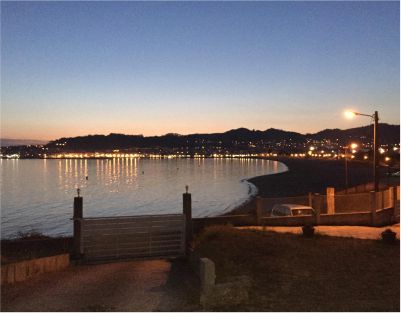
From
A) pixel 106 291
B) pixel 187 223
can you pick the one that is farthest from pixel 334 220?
pixel 106 291

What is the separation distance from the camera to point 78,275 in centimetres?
1430

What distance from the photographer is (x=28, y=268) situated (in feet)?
44.4

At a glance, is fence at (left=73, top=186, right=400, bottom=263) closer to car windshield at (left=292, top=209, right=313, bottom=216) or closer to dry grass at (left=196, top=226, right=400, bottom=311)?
car windshield at (left=292, top=209, right=313, bottom=216)

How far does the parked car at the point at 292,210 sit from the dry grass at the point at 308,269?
5.61m

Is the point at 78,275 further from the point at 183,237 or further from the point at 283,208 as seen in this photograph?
the point at 283,208

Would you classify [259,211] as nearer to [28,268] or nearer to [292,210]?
[292,210]

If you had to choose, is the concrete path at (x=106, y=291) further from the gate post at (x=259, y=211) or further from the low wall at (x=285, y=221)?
the low wall at (x=285, y=221)

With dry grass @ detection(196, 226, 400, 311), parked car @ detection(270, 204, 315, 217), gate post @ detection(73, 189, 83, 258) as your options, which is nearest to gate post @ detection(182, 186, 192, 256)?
dry grass @ detection(196, 226, 400, 311)

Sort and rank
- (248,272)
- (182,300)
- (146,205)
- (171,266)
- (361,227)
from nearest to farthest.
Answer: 1. (182,300)
2. (248,272)
3. (171,266)
4. (361,227)
5. (146,205)

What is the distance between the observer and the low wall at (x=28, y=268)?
499 inches

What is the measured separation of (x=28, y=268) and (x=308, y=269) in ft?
25.3

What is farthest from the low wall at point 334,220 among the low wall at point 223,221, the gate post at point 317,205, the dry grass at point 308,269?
the dry grass at point 308,269

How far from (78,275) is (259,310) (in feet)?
23.0

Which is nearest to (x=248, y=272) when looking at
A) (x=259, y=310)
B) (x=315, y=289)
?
(x=315, y=289)
